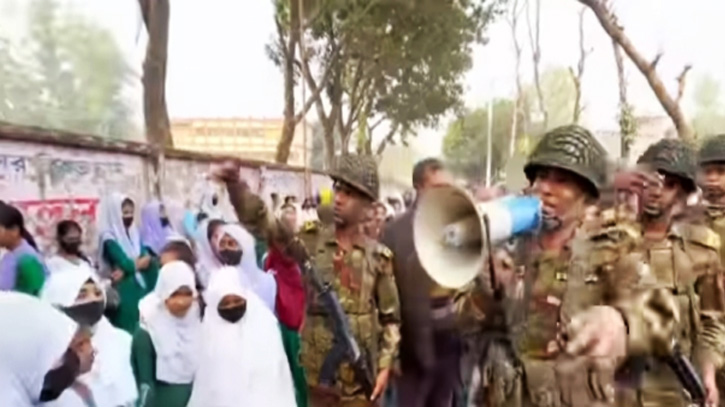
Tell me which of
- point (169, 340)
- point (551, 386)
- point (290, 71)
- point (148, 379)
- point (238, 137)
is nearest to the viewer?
point (551, 386)

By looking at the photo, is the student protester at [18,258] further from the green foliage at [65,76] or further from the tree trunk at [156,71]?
the tree trunk at [156,71]

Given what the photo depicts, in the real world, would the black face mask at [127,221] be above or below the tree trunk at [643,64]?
below

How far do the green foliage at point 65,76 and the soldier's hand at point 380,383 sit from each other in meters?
1.21

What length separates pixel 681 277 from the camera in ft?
10.1

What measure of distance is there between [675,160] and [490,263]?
117cm

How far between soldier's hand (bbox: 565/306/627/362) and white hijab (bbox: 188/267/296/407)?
1.70 metres

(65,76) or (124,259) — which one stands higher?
(65,76)

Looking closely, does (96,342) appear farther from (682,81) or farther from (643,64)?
(682,81)

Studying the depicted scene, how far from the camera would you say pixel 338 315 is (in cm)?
323

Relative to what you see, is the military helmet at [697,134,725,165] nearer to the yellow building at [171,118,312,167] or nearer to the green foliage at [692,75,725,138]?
the yellow building at [171,118,312,167]

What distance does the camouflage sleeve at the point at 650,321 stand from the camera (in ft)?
8.54

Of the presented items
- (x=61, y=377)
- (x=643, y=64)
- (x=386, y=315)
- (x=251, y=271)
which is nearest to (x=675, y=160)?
(x=386, y=315)

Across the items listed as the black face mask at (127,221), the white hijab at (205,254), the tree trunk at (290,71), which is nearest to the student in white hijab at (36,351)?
the black face mask at (127,221)

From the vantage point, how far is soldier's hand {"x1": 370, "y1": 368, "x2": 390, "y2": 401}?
3191mm
